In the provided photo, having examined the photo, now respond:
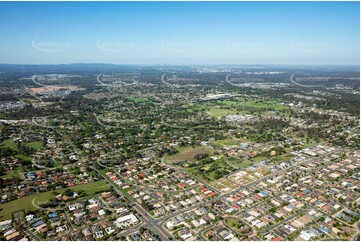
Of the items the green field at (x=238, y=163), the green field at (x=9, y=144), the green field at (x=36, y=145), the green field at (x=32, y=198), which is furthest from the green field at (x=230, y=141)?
the green field at (x=9, y=144)

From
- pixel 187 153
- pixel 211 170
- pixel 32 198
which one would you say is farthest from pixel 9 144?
pixel 211 170

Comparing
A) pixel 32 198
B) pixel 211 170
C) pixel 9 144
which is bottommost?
pixel 32 198

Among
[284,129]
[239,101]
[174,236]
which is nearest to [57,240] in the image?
[174,236]

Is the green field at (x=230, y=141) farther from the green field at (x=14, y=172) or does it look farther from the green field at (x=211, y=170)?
the green field at (x=14, y=172)

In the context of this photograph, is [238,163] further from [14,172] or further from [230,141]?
[14,172]

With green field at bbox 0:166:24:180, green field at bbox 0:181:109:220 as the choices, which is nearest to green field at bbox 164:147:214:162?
green field at bbox 0:181:109:220

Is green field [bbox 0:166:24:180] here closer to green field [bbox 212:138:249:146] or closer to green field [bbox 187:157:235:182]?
green field [bbox 187:157:235:182]
